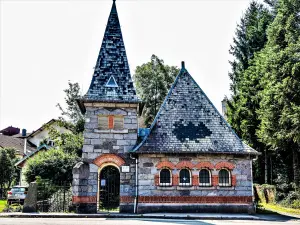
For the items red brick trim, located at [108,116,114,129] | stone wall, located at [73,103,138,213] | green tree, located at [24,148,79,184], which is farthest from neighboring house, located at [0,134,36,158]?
red brick trim, located at [108,116,114,129]

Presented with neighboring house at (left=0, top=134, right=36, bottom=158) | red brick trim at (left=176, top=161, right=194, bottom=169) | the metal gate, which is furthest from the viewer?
neighboring house at (left=0, top=134, right=36, bottom=158)

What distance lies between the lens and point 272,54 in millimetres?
24688

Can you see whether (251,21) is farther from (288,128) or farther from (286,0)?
(288,128)

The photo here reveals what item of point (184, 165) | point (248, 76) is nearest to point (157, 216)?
point (184, 165)

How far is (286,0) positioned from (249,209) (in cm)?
1523

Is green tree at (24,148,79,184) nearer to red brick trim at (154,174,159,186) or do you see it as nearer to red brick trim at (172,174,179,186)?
red brick trim at (154,174,159,186)

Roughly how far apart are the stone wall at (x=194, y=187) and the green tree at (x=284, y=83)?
19.5 ft

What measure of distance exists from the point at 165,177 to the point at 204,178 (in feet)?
6.99

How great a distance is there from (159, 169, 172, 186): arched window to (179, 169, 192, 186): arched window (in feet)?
1.96

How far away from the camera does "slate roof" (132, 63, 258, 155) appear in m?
18.7

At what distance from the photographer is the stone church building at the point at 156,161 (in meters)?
18.2

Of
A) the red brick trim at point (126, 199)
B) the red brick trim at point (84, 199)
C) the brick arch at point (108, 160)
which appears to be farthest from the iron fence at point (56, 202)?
the red brick trim at point (126, 199)

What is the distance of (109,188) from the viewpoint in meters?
19.7

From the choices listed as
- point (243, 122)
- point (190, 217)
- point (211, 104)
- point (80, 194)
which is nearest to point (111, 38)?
point (211, 104)
